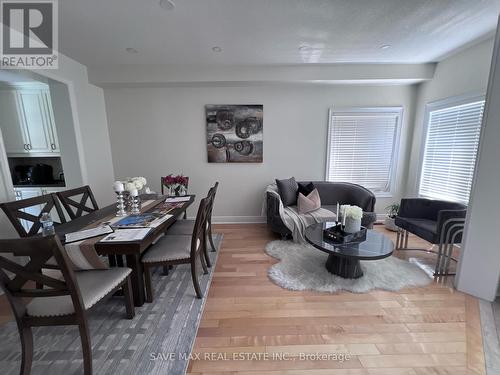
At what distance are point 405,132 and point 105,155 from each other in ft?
16.8

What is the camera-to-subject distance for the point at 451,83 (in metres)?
2.78

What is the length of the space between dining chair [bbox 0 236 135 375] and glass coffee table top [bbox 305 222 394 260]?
1792 millimetres

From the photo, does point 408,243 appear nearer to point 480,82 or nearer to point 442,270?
point 442,270

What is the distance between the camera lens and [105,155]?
3441mm

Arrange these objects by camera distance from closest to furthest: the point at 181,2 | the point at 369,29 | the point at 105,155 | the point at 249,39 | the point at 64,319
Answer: the point at 64,319, the point at 181,2, the point at 369,29, the point at 249,39, the point at 105,155

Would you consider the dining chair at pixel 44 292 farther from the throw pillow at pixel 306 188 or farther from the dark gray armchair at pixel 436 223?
the dark gray armchair at pixel 436 223

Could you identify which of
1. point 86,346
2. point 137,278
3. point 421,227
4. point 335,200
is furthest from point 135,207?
point 421,227

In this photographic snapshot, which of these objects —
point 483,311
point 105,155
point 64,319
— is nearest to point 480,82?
point 483,311

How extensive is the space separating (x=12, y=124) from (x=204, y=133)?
2.82m

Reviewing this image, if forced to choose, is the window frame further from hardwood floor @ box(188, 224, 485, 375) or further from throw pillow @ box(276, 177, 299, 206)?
throw pillow @ box(276, 177, 299, 206)

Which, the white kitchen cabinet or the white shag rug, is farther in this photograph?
the white kitchen cabinet

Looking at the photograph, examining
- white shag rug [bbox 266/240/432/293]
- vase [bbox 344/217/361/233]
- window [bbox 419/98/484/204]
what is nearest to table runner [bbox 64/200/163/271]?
white shag rug [bbox 266/240/432/293]

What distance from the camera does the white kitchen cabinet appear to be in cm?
303

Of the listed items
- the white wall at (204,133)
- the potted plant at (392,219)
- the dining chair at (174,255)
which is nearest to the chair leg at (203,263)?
the dining chair at (174,255)
